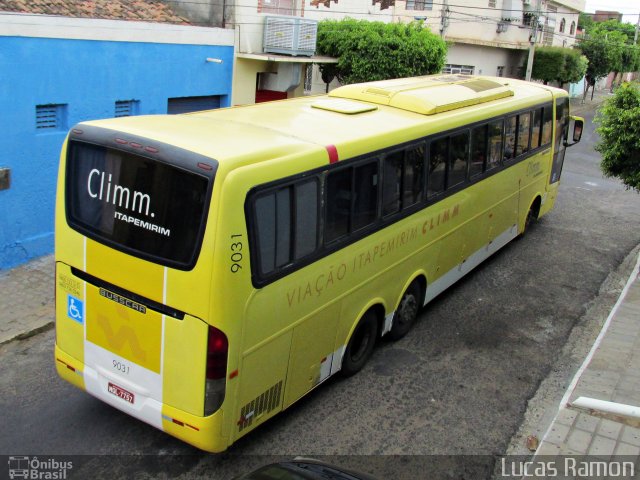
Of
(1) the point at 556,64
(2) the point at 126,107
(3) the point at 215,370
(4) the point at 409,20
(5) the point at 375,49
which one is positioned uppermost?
(4) the point at 409,20

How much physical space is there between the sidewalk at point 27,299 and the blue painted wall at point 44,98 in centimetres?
28

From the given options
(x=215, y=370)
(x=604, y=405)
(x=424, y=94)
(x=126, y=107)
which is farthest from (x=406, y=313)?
(x=126, y=107)

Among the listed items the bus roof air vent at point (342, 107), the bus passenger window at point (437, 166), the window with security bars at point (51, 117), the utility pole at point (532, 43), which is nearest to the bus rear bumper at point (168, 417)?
the bus roof air vent at point (342, 107)

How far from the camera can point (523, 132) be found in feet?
36.3

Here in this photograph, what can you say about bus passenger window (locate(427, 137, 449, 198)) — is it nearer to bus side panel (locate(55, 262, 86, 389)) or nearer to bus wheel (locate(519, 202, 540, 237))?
bus side panel (locate(55, 262, 86, 389))

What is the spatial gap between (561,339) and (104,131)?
20.8 ft

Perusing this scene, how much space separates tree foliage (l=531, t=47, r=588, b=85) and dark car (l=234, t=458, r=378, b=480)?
36.0m

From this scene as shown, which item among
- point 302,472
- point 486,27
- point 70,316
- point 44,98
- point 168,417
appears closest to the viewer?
point 302,472

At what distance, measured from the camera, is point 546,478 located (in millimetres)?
5770

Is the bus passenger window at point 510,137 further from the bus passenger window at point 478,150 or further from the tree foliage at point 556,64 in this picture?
the tree foliage at point 556,64

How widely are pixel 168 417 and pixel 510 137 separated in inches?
283

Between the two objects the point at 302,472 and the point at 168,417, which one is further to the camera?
the point at 168,417

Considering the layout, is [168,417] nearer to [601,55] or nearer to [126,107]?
[126,107]

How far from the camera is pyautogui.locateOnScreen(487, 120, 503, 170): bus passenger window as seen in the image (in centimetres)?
972
